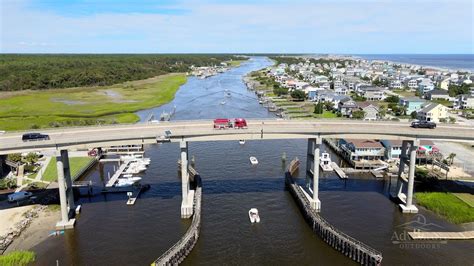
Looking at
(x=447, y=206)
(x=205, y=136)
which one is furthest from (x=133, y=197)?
(x=447, y=206)

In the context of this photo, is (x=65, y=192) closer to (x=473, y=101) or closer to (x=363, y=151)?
(x=363, y=151)

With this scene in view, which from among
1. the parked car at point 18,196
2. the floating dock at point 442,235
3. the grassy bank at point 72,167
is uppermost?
the grassy bank at point 72,167

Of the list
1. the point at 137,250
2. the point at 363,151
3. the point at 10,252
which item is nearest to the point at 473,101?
the point at 363,151

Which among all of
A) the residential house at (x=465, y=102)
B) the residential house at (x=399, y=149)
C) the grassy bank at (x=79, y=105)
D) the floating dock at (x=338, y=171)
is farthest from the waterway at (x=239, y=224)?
the residential house at (x=465, y=102)

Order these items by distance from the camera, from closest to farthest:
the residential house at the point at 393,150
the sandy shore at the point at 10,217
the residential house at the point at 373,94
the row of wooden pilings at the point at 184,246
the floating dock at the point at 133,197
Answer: the row of wooden pilings at the point at 184,246
the sandy shore at the point at 10,217
the floating dock at the point at 133,197
the residential house at the point at 393,150
the residential house at the point at 373,94

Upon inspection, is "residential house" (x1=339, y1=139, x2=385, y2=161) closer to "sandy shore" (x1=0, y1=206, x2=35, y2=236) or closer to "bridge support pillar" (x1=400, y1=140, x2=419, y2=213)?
"bridge support pillar" (x1=400, y1=140, x2=419, y2=213)

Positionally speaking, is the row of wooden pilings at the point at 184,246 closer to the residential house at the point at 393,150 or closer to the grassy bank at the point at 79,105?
the residential house at the point at 393,150
